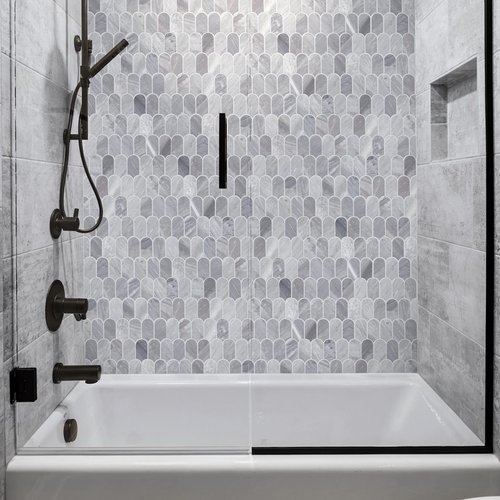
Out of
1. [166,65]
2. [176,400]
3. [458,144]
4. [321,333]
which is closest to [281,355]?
[321,333]

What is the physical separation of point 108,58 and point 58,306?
78 cm

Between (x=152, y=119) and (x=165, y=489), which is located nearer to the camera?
(x=165, y=489)

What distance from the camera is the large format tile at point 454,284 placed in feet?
5.73

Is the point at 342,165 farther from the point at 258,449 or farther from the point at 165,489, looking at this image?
the point at 165,489

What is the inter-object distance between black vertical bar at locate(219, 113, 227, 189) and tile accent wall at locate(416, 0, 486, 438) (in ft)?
2.03

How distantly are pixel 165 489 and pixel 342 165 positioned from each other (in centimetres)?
112

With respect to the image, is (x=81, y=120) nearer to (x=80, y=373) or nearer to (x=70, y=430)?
(x=80, y=373)

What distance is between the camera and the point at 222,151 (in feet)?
6.34

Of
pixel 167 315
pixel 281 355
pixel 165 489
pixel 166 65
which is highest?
pixel 166 65

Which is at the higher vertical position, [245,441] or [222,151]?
[222,151]

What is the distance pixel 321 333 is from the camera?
1989 mm

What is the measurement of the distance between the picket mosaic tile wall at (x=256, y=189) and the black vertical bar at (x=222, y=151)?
20mm

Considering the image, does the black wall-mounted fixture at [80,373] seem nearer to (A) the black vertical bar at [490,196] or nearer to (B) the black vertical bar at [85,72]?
(B) the black vertical bar at [85,72]

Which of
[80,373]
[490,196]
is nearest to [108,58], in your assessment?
[80,373]
